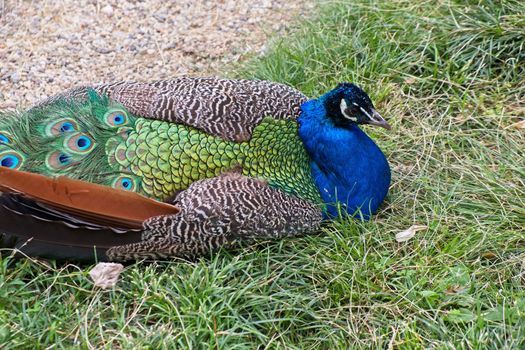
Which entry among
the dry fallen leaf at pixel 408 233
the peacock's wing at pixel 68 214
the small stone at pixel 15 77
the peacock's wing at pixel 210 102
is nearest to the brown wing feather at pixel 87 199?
the peacock's wing at pixel 68 214

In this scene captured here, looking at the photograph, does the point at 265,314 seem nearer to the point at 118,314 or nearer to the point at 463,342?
the point at 118,314

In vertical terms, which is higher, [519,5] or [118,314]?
[519,5]

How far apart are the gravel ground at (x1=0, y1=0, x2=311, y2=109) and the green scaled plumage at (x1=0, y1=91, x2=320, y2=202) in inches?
46.1

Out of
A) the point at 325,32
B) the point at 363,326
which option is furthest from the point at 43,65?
the point at 363,326

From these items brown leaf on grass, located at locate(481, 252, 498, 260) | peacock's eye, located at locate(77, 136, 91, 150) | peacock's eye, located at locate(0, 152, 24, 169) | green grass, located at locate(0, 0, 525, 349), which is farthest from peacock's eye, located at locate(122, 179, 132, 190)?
brown leaf on grass, located at locate(481, 252, 498, 260)

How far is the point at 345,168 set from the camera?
129 inches

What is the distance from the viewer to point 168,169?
3.06 meters

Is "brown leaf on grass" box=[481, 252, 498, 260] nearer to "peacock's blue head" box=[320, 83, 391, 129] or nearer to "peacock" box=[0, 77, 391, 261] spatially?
"peacock" box=[0, 77, 391, 261]

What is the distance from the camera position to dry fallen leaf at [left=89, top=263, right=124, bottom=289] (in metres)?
2.93

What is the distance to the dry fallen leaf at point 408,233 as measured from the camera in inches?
125

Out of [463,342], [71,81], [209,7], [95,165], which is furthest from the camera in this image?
[209,7]

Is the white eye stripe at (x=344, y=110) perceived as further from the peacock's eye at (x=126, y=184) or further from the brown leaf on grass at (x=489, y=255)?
the peacock's eye at (x=126, y=184)

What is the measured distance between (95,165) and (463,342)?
1.59 meters

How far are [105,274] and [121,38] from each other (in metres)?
2.27
